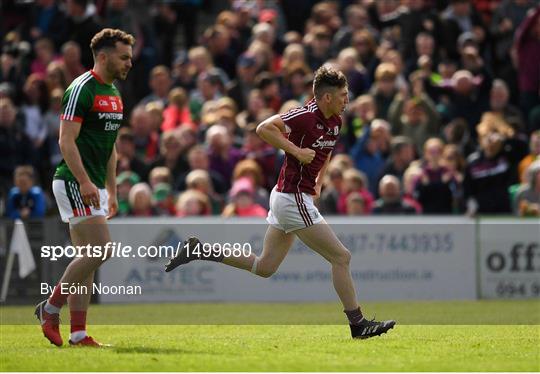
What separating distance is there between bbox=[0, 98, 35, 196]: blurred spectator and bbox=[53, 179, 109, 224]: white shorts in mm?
9023

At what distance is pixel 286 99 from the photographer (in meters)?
21.3

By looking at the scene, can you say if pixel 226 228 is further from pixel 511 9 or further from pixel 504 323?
pixel 511 9

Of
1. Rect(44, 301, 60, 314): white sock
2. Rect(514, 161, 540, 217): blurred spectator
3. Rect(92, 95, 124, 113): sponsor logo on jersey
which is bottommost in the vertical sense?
Rect(514, 161, 540, 217): blurred spectator

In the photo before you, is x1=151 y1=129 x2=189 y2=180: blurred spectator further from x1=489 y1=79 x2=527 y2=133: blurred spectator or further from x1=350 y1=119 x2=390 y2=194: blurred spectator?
x1=489 y1=79 x2=527 y2=133: blurred spectator

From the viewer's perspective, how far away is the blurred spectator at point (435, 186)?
19.2 metres

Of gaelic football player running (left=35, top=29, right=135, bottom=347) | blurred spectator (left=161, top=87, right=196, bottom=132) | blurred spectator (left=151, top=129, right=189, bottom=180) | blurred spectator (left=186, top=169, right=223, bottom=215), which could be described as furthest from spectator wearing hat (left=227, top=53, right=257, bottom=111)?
gaelic football player running (left=35, top=29, right=135, bottom=347)

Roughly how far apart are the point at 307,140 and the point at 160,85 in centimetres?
1049

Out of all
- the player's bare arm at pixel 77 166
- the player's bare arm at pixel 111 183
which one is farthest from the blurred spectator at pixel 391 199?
the player's bare arm at pixel 77 166

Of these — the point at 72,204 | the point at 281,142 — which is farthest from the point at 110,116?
the point at 281,142

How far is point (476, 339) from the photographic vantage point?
11.8 meters

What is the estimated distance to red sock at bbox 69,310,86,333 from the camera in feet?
36.9

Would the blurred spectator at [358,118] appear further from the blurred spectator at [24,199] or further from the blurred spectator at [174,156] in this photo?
the blurred spectator at [24,199]

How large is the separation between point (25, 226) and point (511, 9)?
374 inches

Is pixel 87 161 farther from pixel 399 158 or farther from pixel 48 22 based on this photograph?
pixel 48 22
